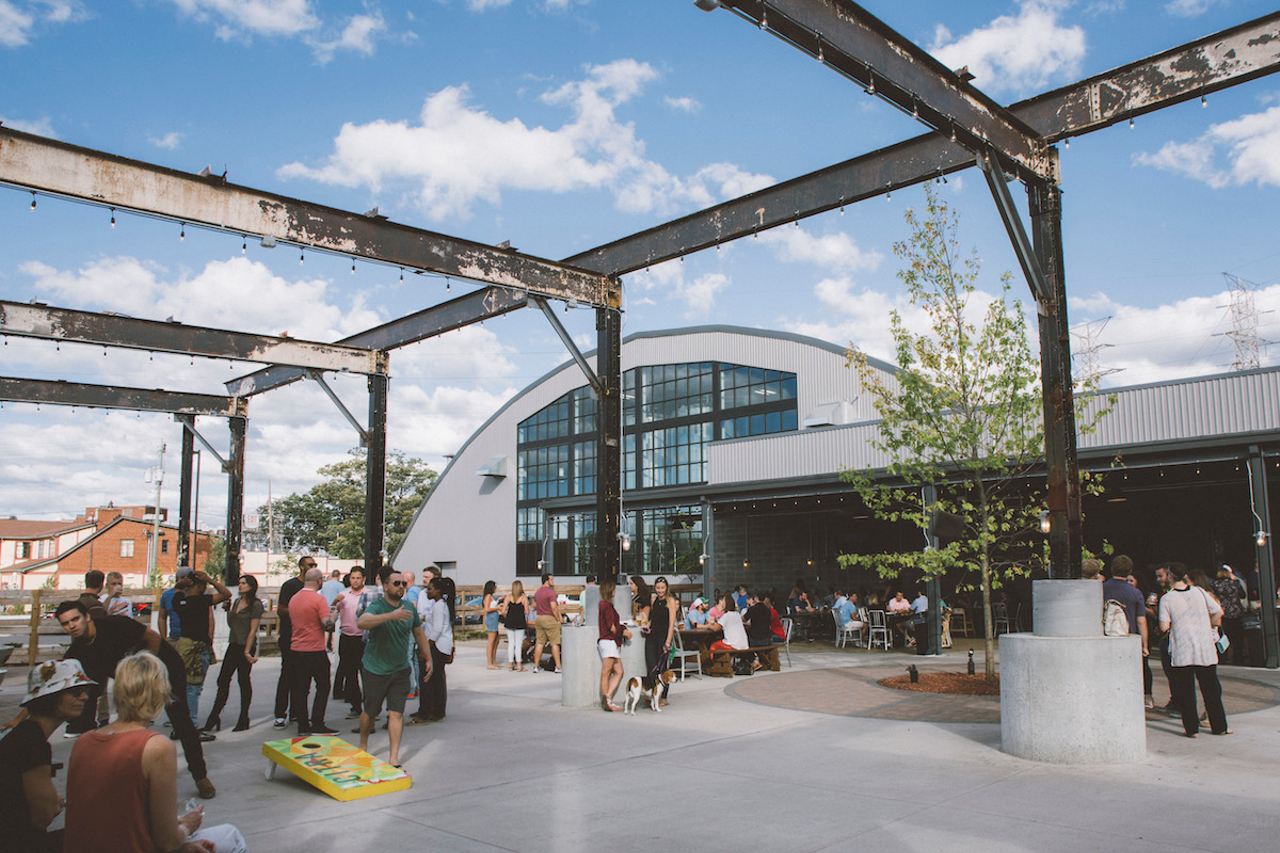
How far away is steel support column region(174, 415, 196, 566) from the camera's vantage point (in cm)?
1998

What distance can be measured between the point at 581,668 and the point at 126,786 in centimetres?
799

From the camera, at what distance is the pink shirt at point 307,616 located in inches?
360

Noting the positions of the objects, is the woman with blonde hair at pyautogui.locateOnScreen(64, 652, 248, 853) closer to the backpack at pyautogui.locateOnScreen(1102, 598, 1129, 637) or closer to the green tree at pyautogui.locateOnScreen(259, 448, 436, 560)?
the backpack at pyautogui.locateOnScreen(1102, 598, 1129, 637)

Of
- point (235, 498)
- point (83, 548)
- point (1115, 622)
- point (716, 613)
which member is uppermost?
point (235, 498)

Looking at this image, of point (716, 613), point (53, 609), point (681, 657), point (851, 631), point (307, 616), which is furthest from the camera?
point (851, 631)

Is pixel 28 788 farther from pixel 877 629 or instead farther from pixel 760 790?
pixel 877 629

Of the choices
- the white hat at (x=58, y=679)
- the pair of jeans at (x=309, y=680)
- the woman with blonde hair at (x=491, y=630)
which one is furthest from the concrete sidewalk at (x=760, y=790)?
the woman with blonde hair at (x=491, y=630)

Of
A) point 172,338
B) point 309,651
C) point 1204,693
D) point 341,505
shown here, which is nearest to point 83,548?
point 341,505

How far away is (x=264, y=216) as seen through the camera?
9984 millimetres

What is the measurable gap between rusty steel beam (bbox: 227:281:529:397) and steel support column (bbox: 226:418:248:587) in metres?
2.61

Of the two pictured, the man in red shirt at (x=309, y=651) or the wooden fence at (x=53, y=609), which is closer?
the man in red shirt at (x=309, y=651)

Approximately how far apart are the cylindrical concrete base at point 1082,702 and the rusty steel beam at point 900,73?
185 inches

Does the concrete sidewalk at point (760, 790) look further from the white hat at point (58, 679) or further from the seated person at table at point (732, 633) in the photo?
the seated person at table at point (732, 633)

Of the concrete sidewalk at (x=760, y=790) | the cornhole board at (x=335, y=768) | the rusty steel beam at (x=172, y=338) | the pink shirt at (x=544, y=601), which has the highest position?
the rusty steel beam at (x=172, y=338)
